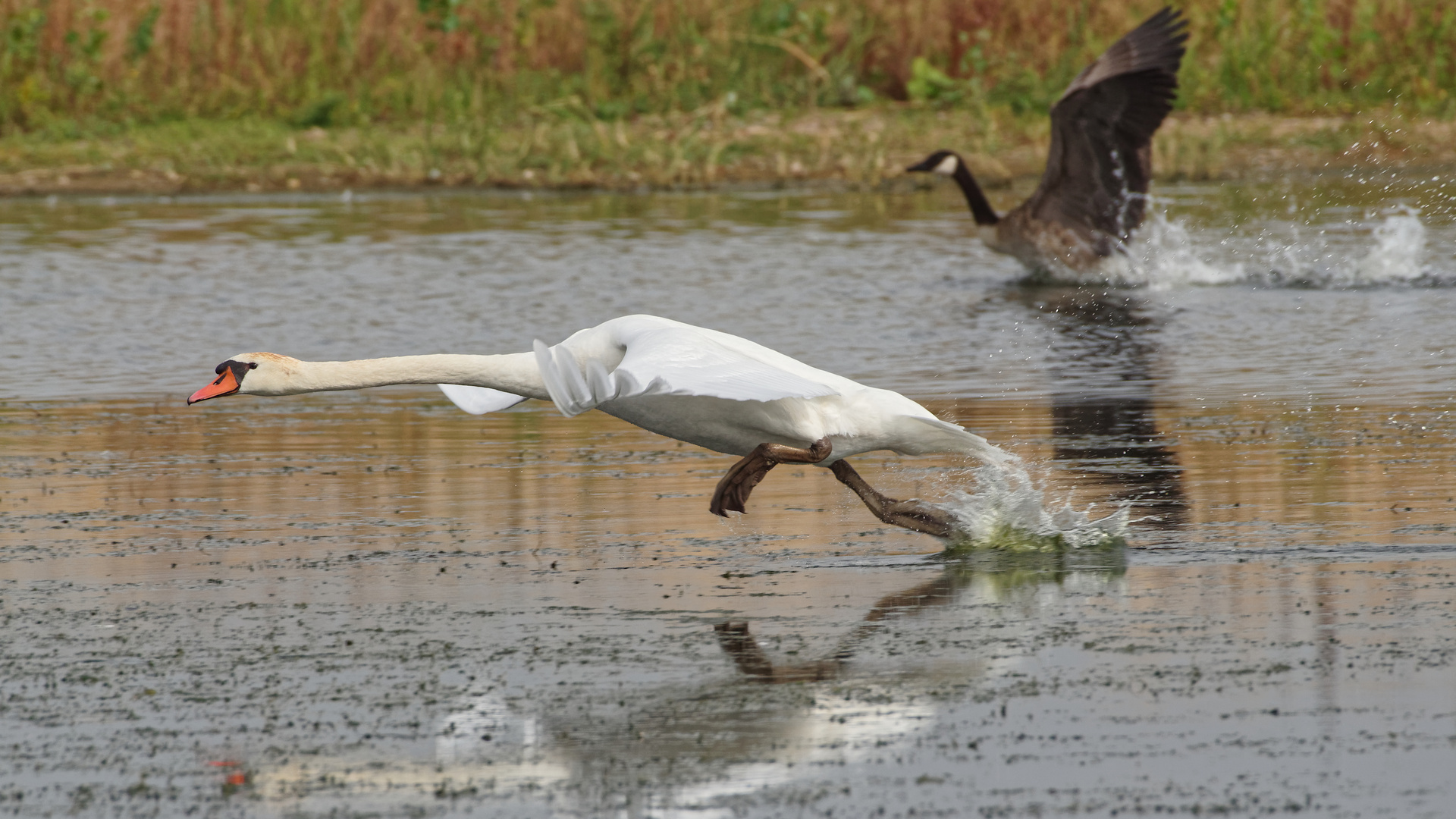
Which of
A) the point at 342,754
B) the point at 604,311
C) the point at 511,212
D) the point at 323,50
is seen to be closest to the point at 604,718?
the point at 342,754

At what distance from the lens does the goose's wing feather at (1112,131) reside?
13.6 meters

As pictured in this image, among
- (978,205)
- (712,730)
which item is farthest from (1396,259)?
Result: (712,730)

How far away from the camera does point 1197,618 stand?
533 cm

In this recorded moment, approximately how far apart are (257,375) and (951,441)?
224 cm

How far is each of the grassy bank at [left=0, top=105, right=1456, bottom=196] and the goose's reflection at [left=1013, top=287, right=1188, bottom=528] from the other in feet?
23.7

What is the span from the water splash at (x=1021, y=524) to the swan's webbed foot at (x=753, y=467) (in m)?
0.45

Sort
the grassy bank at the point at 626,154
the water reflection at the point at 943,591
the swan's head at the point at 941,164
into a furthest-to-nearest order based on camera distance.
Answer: the grassy bank at the point at 626,154 → the swan's head at the point at 941,164 → the water reflection at the point at 943,591

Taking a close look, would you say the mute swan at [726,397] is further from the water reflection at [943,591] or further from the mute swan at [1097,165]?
the mute swan at [1097,165]

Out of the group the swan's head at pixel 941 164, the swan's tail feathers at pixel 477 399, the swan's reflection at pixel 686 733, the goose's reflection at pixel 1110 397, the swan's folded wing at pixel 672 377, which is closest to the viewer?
the swan's reflection at pixel 686 733

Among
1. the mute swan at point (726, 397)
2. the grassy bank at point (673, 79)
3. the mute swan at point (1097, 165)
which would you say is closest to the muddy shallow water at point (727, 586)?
the mute swan at point (726, 397)

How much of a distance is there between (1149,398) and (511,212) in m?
10.5

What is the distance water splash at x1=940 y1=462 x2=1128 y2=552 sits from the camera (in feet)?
21.1

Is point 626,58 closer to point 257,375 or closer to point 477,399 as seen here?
point 477,399

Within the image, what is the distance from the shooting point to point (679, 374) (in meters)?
5.85
